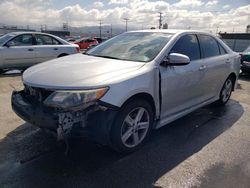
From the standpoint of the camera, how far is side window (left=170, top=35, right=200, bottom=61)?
405 centimetres

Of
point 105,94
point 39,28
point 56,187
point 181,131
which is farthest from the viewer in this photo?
point 39,28

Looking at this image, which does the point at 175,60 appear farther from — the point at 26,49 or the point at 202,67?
the point at 26,49

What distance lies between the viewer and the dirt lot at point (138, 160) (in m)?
2.90

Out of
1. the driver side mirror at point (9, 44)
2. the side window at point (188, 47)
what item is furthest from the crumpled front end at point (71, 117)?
the driver side mirror at point (9, 44)

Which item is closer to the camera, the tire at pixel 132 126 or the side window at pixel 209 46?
the tire at pixel 132 126

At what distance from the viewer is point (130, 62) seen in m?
3.60

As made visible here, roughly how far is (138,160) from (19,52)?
714 cm

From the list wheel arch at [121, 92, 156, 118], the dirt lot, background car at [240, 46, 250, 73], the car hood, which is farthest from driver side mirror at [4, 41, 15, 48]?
background car at [240, 46, 250, 73]

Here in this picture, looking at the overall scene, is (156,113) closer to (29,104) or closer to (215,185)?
(215,185)

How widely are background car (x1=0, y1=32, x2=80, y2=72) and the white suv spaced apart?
216 inches

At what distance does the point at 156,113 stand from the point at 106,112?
955 millimetres

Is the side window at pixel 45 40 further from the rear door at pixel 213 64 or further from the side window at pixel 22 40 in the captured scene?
the rear door at pixel 213 64

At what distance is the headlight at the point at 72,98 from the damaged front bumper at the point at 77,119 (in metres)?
0.07

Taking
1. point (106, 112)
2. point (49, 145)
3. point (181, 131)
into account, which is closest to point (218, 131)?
point (181, 131)
